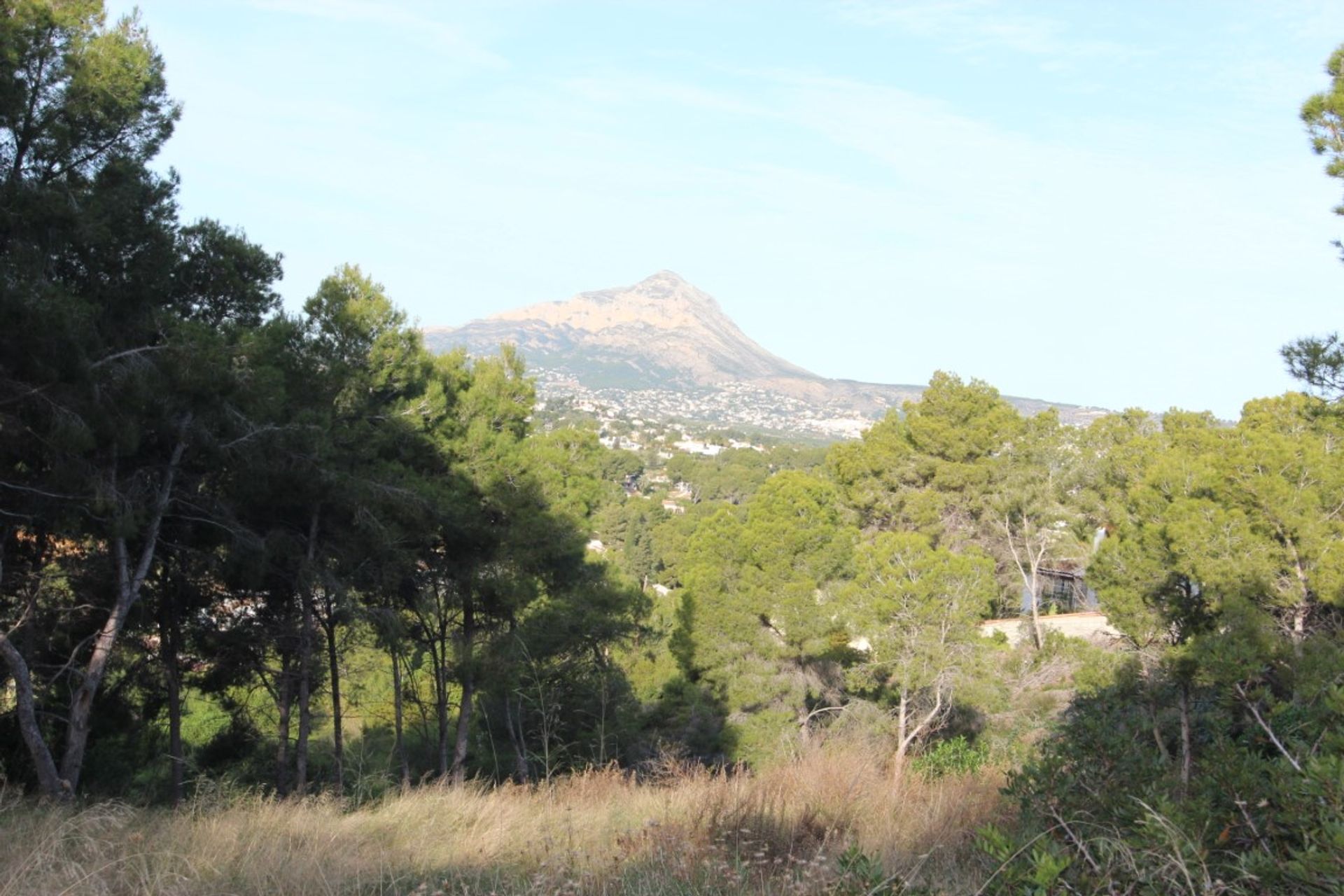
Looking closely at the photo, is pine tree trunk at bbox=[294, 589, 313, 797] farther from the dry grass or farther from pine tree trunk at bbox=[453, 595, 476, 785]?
the dry grass

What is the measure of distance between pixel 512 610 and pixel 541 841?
10875mm

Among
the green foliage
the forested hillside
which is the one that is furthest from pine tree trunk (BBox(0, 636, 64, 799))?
the green foliage

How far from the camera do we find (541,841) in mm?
4602

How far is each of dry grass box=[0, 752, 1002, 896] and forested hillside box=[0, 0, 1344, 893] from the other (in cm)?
6

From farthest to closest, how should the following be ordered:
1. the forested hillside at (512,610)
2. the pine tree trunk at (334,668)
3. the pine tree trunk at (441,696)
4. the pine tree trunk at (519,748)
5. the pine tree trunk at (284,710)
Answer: the pine tree trunk at (441,696)
the pine tree trunk at (519,748)
the pine tree trunk at (334,668)
the pine tree trunk at (284,710)
the forested hillside at (512,610)

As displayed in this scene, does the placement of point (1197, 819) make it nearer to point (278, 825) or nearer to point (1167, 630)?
point (278, 825)

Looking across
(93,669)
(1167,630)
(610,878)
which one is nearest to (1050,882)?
(610,878)

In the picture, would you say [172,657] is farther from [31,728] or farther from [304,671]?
[31,728]

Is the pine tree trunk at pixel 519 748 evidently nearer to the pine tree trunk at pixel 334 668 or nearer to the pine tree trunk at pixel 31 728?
the pine tree trunk at pixel 334 668

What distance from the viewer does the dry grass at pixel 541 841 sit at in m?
3.30

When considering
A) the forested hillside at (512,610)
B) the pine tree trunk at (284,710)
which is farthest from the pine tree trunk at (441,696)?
the pine tree trunk at (284,710)

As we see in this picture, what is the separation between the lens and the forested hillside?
9.99ft

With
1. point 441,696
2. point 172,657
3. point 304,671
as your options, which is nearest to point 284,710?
point 304,671

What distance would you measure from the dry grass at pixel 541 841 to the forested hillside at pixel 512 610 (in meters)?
0.06
